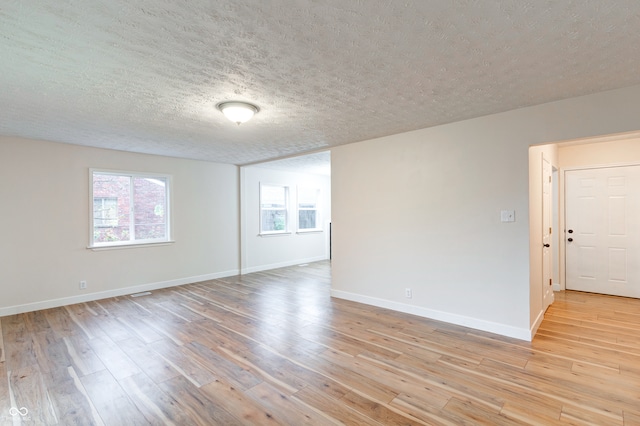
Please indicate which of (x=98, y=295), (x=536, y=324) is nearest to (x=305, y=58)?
(x=536, y=324)

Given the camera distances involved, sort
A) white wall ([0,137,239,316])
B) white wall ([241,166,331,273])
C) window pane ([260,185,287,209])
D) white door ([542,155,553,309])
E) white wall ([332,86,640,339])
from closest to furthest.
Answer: white wall ([332,86,640,339])
white door ([542,155,553,309])
white wall ([0,137,239,316])
white wall ([241,166,331,273])
window pane ([260,185,287,209])

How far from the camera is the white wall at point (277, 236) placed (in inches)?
272

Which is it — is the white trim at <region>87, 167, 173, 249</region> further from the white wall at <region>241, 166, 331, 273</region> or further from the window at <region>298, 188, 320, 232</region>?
the window at <region>298, 188, 320, 232</region>

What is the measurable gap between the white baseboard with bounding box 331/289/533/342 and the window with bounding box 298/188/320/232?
3.52m

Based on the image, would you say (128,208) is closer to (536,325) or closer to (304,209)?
(304,209)

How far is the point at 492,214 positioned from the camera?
3381mm

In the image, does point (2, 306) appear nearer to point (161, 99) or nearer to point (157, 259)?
point (157, 259)

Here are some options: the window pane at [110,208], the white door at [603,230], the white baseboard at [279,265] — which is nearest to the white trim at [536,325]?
the white door at [603,230]

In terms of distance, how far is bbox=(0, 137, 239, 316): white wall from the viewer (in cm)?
421

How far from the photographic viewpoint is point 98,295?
4887 millimetres

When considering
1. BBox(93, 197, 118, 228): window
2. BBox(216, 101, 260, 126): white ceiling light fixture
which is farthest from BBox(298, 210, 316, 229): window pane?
BBox(216, 101, 260, 126): white ceiling light fixture

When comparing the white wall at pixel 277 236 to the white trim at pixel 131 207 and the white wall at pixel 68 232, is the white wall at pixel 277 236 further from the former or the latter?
the white trim at pixel 131 207

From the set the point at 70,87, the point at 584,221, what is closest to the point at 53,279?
the point at 70,87

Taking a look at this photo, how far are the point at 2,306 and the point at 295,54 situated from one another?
518cm
